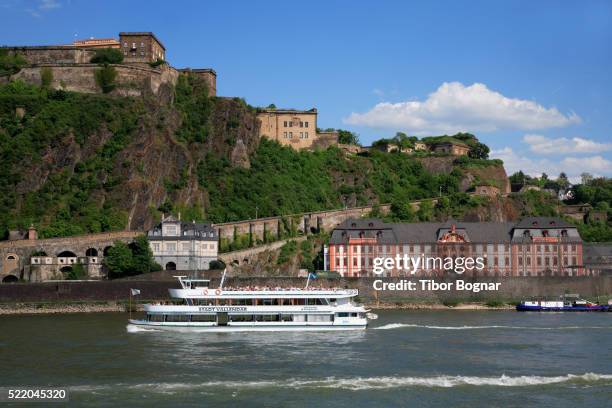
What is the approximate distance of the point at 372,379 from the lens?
37562 mm

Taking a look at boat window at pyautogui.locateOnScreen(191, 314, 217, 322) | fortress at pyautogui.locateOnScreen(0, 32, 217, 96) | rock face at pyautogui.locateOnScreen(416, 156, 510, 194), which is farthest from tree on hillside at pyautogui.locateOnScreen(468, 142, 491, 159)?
boat window at pyautogui.locateOnScreen(191, 314, 217, 322)

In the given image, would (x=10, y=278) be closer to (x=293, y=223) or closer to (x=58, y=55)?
(x=293, y=223)

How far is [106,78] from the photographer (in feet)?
346

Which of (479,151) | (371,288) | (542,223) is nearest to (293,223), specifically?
(371,288)

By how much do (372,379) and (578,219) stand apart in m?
87.7

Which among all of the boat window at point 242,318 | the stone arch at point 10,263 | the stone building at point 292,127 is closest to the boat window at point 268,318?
the boat window at point 242,318

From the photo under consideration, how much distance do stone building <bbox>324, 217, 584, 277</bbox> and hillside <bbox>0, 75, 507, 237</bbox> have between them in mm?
13930

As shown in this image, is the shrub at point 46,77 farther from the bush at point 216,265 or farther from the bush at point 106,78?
the bush at point 216,265

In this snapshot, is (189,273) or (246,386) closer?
(246,386)

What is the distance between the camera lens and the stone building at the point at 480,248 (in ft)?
292

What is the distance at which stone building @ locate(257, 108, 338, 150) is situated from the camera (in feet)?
382

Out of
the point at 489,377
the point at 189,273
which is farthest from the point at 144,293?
the point at 489,377

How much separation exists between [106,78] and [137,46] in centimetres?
768

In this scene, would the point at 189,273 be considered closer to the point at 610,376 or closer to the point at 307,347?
the point at 307,347
